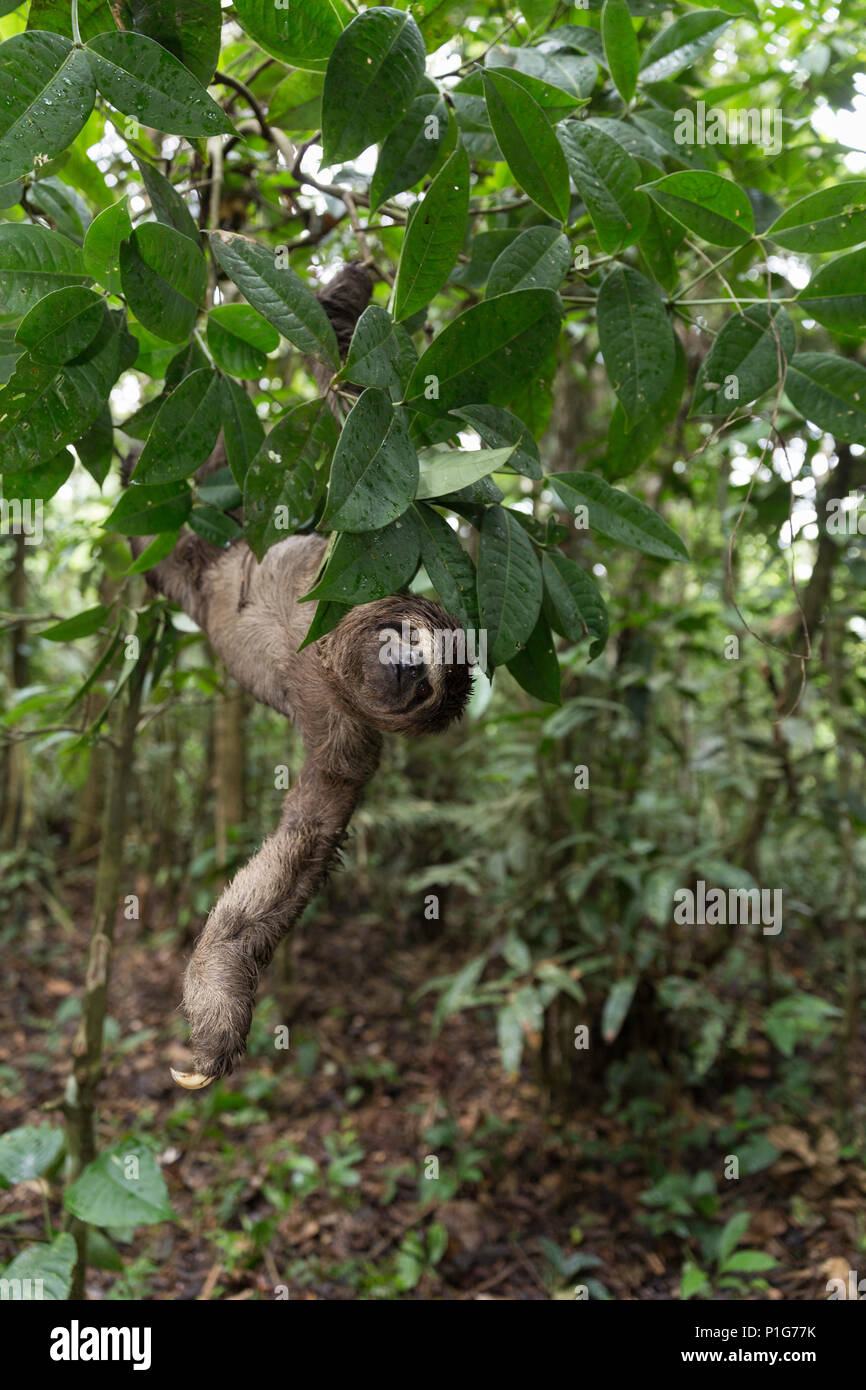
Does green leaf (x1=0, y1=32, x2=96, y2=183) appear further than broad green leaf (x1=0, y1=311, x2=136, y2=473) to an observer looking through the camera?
No

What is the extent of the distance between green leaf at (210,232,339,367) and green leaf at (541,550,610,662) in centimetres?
35

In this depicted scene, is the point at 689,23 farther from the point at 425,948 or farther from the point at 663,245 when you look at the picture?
the point at 425,948

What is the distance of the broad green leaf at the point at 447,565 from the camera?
84 cm

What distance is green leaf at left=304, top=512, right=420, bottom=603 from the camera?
733mm

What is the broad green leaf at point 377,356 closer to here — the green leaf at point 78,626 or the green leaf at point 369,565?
A: the green leaf at point 369,565

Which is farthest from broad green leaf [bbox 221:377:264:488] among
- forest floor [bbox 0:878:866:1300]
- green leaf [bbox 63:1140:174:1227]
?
forest floor [bbox 0:878:866:1300]

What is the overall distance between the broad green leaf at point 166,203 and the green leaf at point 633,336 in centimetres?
46

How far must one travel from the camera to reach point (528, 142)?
91 centimetres

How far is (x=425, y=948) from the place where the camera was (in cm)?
420

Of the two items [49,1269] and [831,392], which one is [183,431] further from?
[49,1269]

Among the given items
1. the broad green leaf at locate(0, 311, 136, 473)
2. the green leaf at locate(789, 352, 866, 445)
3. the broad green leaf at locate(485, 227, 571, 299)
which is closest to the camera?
the broad green leaf at locate(0, 311, 136, 473)

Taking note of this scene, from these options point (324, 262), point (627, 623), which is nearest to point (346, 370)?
point (324, 262)

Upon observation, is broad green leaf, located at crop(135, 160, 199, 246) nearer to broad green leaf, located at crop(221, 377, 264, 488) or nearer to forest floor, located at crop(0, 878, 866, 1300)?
broad green leaf, located at crop(221, 377, 264, 488)

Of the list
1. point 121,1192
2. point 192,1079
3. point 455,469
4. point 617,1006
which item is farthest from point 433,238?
point 617,1006
